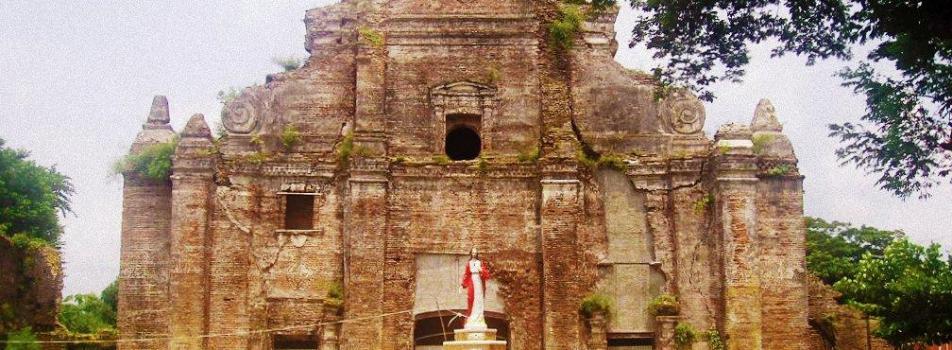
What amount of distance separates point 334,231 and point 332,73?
334 centimetres

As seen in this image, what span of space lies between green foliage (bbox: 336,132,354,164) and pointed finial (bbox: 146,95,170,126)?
3.74 metres

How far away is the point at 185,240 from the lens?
64.5ft

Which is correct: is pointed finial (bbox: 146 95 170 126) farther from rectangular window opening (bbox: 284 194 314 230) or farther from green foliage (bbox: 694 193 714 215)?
green foliage (bbox: 694 193 714 215)

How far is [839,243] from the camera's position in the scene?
4269 centimetres

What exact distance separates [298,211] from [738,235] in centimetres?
847

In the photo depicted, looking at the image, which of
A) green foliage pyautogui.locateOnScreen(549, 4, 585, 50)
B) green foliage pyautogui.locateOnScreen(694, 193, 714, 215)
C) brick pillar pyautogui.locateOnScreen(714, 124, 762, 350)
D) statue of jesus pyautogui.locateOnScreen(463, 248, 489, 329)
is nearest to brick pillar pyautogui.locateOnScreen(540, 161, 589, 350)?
statue of jesus pyautogui.locateOnScreen(463, 248, 489, 329)

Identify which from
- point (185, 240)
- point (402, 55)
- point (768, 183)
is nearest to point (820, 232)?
point (768, 183)

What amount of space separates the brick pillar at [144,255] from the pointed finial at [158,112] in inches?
10.6

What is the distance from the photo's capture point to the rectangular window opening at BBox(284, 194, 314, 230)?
2045cm

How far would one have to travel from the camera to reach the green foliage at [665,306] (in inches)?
771

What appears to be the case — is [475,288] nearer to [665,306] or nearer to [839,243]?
[665,306]

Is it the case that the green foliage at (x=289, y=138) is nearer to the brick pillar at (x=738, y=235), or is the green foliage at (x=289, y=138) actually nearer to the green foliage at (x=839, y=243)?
the brick pillar at (x=738, y=235)

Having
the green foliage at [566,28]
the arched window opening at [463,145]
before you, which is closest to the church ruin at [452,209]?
the green foliage at [566,28]

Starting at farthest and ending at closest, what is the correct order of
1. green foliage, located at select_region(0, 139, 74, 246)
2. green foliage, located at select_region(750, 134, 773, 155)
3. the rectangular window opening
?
green foliage, located at select_region(0, 139, 74, 246)
the rectangular window opening
green foliage, located at select_region(750, 134, 773, 155)
